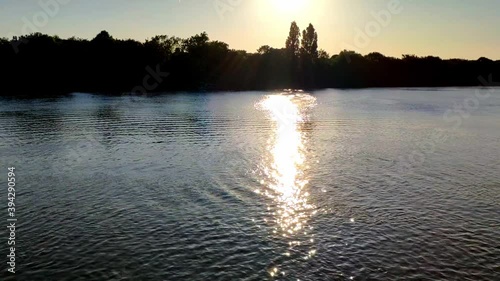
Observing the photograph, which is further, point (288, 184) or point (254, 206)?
point (288, 184)

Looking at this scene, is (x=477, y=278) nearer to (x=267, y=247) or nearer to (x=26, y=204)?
(x=267, y=247)

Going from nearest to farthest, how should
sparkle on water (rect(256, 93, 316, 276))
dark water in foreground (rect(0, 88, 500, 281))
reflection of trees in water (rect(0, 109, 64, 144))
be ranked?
dark water in foreground (rect(0, 88, 500, 281))
sparkle on water (rect(256, 93, 316, 276))
reflection of trees in water (rect(0, 109, 64, 144))

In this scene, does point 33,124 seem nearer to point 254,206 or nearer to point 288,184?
point 288,184

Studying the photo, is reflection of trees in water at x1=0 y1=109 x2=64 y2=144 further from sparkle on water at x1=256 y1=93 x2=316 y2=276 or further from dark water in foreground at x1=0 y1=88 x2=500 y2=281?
sparkle on water at x1=256 y1=93 x2=316 y2=276

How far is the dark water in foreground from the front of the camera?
2086 cm

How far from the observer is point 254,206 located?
2969 centimetres

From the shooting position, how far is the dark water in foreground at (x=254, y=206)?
20.9 metres

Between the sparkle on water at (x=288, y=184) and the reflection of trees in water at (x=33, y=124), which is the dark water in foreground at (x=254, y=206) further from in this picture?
the reflection of trees in water at (x=33, y=124)

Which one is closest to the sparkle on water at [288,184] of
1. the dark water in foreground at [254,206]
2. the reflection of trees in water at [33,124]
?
the dark water in foreground at [254,206]

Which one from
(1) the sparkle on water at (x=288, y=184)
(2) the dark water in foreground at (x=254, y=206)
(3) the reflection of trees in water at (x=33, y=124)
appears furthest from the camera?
(3) the reflection of trees in water at (x=33, y=124)

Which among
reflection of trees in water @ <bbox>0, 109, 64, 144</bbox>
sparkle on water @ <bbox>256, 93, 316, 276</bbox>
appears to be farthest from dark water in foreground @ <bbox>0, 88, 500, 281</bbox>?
reflection of trees in water @ <bbox>0, 109, 64, 144</bbox>

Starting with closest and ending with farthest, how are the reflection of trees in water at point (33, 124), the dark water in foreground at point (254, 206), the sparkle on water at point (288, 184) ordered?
1. the dark water in foreground at point (254, 206)
2. the sparkle on water at point (288, 184)
3. the reflection of trees in water at point (33, 124)

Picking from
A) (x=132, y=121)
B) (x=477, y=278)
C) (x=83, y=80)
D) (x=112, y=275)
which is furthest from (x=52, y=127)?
(x=83, y=80)

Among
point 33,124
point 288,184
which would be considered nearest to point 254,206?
point 288,184
